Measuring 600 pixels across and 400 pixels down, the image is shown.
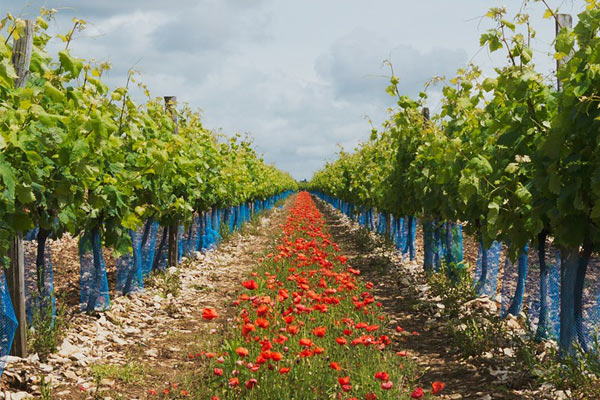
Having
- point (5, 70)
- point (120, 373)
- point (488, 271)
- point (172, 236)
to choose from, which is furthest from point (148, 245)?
point (5, 70)

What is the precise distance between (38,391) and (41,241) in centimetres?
221

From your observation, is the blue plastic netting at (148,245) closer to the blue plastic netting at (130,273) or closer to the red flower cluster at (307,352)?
the blue plastic netting at (130,273)

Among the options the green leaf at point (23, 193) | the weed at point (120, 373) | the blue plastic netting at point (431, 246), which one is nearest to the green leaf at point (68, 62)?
the green leaf at point (23, 193)

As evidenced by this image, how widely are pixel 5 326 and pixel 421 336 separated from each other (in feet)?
15.7

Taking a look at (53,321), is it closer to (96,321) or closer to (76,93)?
(96,321)

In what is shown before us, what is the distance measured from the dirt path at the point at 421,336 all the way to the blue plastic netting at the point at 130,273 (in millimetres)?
4049

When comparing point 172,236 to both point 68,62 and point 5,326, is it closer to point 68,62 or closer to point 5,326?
point 5,326

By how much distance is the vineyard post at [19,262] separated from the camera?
4.97 meters

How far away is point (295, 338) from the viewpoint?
17.4 feet

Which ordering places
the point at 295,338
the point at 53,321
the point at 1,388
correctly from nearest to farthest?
1. the point at 1,388
2. the point at 295,338
3. the point at 53,321

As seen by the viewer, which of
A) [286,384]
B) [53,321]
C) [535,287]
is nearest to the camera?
[286,384]

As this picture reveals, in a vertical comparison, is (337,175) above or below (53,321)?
above

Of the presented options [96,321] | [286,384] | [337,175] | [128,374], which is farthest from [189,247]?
[337,175]

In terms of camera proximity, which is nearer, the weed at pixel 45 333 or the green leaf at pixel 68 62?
the green leaf at pixel 68 62
